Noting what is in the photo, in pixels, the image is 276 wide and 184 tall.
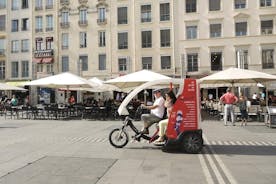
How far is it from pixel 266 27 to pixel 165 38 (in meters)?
11.3

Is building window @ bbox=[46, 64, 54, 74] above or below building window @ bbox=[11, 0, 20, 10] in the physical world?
below

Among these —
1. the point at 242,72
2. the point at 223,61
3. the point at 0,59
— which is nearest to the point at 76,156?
the point at 242,72

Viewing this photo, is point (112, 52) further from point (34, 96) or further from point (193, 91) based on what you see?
point (193, 91)

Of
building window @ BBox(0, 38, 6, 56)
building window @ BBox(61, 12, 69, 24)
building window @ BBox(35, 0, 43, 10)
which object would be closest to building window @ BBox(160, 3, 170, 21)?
building window @ BBox(61, 12, 69, 24)

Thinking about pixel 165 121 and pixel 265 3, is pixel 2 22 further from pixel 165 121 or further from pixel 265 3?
pixel 165 121

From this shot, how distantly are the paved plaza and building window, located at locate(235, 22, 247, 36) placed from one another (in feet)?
95.9

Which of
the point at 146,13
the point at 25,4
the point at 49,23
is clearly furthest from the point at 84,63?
the point at 25,4

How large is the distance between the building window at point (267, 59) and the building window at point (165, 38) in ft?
35.0

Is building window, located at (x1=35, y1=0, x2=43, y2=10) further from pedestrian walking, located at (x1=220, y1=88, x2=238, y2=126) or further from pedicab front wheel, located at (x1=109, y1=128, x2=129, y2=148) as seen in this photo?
pedicab front wheel, located at (x1=109, y1=128, x2=129, y2=148)

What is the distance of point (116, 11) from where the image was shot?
42.9 meters

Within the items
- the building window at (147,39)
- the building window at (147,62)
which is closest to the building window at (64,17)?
the building window at (147,39)

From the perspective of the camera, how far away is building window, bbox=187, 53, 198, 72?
39.8 m

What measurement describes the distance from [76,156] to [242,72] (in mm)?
11473

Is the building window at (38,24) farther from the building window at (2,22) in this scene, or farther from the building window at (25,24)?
the building window at (2,22)
